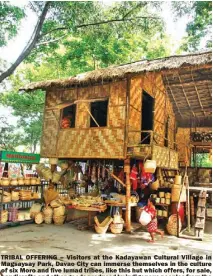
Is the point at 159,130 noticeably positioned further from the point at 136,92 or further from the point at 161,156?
the point at 136,92

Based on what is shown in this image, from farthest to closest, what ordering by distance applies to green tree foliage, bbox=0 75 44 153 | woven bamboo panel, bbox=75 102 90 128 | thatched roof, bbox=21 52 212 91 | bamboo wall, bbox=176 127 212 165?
green tree foliage, bbox=0 75 44 153 → bamboo wall, bbox=176 127 212 165 → woven bamboo panel, bbox=75 102 90 128 → thatched roof, bbox=21 52 212 91

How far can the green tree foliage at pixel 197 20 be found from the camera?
10672mm

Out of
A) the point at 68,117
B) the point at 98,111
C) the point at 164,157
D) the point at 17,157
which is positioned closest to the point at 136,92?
the point at 164,157

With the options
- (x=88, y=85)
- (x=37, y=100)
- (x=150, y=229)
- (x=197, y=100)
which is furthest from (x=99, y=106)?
(x=37, y=100)

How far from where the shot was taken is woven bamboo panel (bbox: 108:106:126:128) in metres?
8.90

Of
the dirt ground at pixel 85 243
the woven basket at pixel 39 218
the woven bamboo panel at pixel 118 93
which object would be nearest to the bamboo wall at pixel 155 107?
the woven bamboo panel at pixel 118 93

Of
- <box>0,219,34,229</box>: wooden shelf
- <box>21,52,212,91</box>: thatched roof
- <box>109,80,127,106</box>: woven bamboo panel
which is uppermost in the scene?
<box>21,52,212,91</box>: thatched roof

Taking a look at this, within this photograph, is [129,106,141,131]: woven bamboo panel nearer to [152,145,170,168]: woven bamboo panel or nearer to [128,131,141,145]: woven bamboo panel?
[128,131,141,145]: woven bamboo panel

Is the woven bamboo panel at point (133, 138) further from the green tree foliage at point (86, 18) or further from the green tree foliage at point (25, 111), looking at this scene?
the green tree foliage at point (25, 111)

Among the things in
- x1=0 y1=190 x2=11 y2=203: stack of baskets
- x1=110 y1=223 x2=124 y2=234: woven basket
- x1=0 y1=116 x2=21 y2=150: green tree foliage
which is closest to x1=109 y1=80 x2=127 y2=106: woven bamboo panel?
x1=110 y1=223 x2=124 y2=234: woven basket

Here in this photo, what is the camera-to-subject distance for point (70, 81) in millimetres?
9391

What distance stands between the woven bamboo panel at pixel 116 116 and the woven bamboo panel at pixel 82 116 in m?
0.96

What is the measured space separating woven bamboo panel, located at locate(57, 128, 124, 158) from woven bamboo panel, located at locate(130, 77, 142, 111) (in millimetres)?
1275

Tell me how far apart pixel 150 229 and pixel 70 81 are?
5.54 m
